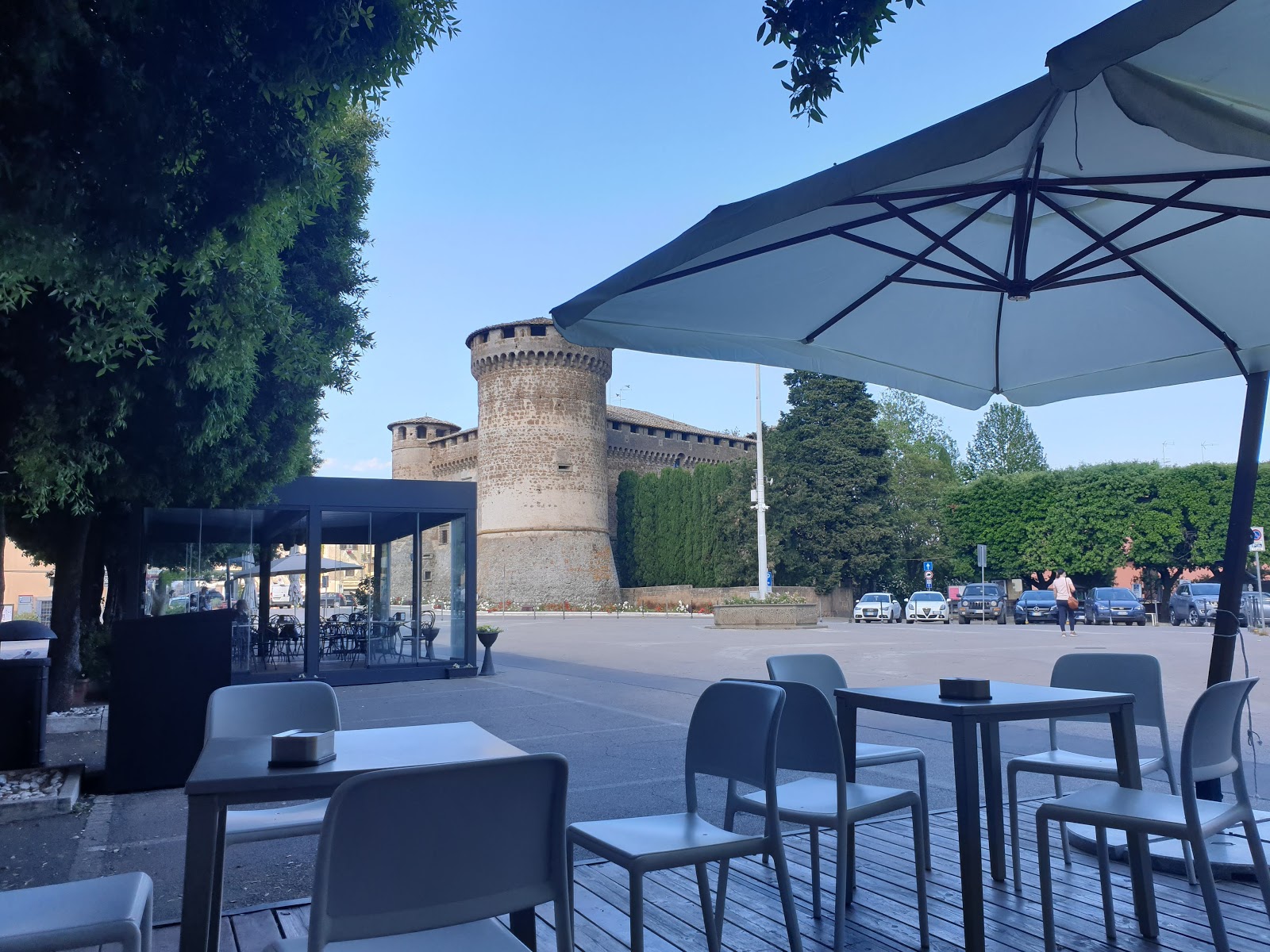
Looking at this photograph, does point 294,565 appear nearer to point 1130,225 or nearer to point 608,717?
point 608,717

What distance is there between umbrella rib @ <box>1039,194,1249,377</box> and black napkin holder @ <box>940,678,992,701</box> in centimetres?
159

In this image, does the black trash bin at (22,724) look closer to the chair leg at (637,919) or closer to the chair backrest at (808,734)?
the chair backrest at (808,734)

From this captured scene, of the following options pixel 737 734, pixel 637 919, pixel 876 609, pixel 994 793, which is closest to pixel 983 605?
pixel 876 609

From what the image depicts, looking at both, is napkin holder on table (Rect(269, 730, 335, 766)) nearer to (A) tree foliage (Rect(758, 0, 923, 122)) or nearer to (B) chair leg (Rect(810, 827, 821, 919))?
(B) chair leg (Rect(810, 827, 821, 919))

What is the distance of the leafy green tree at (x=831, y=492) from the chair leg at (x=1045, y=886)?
3036cm

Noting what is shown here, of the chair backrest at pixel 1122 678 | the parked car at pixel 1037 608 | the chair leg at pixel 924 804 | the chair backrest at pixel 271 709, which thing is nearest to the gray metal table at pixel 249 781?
the chair backrest at pixel 271 709

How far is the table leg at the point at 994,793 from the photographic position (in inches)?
122

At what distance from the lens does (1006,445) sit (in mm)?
49406

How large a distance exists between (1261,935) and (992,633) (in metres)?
18.5

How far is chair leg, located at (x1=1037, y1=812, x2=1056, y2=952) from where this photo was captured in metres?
2.64

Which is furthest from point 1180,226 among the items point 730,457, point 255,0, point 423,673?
point 730,457

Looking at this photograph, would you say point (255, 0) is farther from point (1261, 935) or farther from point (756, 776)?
point (1261, 935)

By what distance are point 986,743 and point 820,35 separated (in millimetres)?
2427

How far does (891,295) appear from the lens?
3877 millimetres
